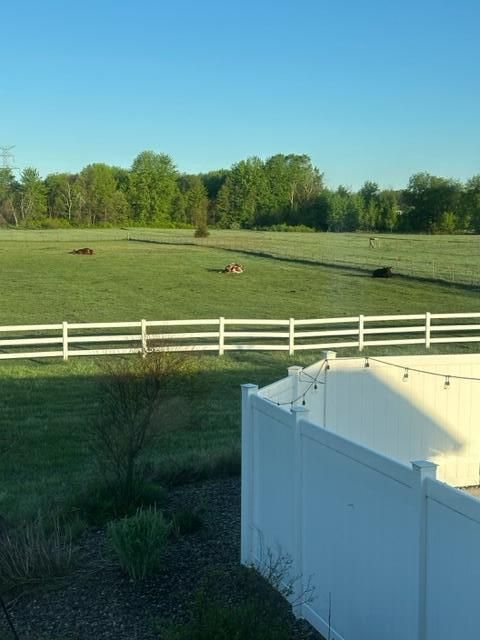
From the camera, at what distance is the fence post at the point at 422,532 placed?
4.59 meters

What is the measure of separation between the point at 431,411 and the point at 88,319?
84.4ft

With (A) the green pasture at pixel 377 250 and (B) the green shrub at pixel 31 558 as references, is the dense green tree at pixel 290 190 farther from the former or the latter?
(B) the green shrub at pixel 31 558

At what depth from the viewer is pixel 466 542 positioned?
4281 mm

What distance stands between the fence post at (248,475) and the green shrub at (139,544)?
74 centimetres

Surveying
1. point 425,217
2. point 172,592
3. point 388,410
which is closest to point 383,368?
point 388,410

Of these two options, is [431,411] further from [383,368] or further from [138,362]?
[138,362]

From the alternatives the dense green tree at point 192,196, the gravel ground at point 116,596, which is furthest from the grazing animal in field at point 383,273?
the dense green tree at point 192,196

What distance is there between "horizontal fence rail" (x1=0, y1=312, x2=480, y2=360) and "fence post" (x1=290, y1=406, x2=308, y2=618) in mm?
11877

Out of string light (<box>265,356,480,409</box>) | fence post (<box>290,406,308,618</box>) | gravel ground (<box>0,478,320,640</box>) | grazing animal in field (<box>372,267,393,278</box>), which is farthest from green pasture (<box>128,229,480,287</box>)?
fence post (<box>290,406,308,618</box>)

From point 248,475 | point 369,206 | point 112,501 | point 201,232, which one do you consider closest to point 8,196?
point 201,232

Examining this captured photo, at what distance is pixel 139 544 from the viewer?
6.73 m

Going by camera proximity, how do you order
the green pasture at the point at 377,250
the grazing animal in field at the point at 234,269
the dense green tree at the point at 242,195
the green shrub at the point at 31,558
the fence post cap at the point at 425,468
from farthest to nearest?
the dense green tree at the point at 242,195
the grazing animal in field at the point at 234,269
the green pasture at the point at 377,250
the green shrub at the point at 31,558
the fence post cap at the point at 425,468

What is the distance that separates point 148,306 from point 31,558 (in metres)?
34.7

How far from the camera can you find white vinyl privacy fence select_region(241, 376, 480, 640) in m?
4.46
